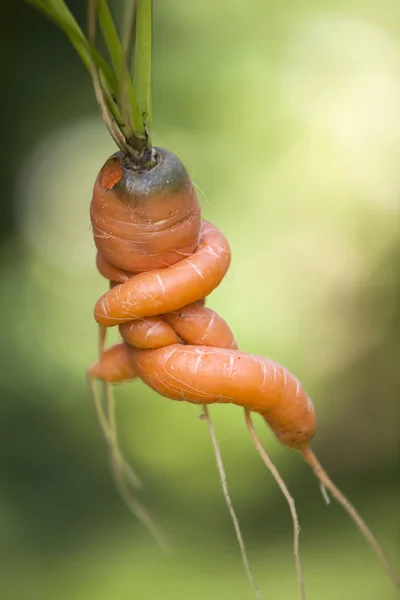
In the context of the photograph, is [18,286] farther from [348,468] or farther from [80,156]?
[348,468]

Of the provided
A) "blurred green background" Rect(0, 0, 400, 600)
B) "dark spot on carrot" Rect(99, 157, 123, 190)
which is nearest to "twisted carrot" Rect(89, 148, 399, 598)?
"dark spot on carrot" Rect(99, 157, 123, 190)

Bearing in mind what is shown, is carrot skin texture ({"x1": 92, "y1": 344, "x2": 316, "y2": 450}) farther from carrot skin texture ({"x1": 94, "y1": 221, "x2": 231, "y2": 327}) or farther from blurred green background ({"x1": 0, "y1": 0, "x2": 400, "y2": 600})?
blurred green background ({"x1": 0, "y1": 0, "x2": 400, "y2": 600})

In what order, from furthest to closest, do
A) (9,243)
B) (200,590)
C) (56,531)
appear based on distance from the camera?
(9,243), (56,531), (200,590)

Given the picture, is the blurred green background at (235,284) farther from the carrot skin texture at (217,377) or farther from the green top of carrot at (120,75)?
the green top of carrot at (120,75)

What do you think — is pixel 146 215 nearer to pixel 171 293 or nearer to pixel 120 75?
pixel 171 293

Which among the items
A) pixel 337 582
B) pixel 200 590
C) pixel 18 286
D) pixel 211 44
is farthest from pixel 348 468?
pixel 211 44

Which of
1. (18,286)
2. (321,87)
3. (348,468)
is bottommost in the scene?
(348,468)

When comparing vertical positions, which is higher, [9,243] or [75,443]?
[9,243]

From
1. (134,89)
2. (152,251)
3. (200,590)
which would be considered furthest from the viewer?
(200,590)
